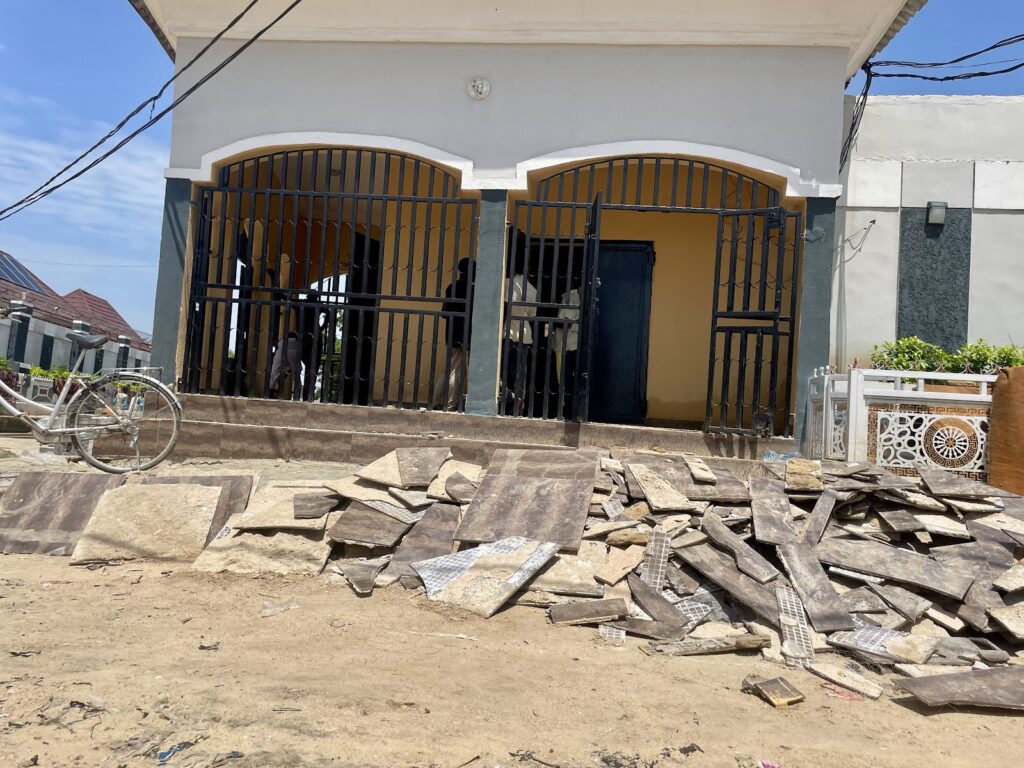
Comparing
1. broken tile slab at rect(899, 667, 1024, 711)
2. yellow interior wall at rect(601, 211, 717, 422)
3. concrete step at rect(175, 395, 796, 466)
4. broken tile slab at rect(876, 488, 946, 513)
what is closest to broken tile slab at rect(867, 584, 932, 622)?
broken tile slab at rect(899, 667, 1024, 711)

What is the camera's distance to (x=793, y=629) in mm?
3896

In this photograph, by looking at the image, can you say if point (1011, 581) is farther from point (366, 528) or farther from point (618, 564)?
point (366, 528)

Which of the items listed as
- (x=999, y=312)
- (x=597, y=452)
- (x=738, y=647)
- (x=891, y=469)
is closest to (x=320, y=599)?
(x=738, y=647)

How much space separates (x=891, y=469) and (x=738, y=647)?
3.54 metres

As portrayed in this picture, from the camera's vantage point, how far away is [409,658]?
10.9 ft

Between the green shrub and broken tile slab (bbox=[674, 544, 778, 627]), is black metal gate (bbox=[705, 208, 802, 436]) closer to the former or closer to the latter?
the green shrub

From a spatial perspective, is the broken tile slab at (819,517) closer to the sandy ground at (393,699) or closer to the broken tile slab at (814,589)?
the broken tile slab at (814,589)

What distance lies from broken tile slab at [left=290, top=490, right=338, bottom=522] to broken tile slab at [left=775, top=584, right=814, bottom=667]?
2.82 meters

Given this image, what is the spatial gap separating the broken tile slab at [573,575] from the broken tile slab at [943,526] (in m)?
2.06

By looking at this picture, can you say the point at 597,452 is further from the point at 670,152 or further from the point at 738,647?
the point at 670,152

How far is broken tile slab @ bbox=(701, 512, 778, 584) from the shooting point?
430cm

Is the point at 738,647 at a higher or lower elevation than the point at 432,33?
lower

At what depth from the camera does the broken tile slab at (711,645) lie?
3.65m

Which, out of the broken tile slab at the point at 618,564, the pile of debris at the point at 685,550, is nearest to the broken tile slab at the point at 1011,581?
the pile of debris at the point at 685,550
